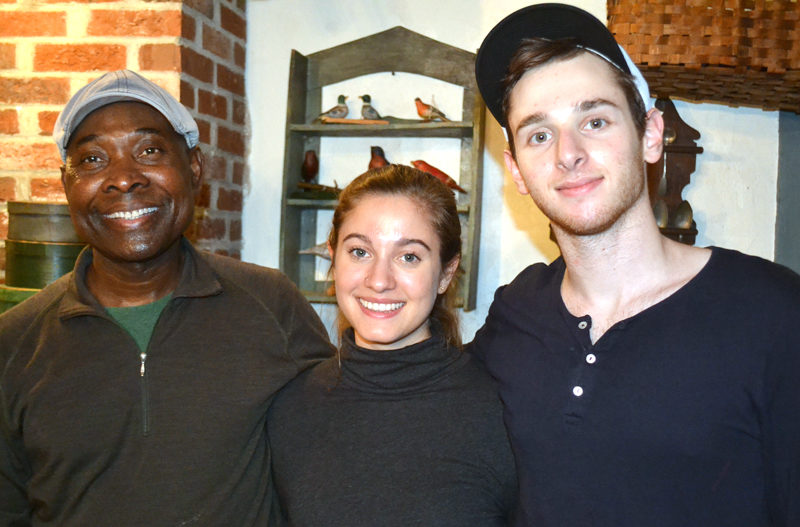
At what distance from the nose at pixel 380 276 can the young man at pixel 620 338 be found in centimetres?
28

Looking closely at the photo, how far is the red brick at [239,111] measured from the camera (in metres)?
2.77

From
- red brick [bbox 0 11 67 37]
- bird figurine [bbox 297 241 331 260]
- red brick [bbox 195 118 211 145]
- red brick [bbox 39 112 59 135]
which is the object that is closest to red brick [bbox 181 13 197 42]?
red brick [bbox 195 118 211 145]

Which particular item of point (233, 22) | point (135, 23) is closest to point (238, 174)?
point (233, 22)

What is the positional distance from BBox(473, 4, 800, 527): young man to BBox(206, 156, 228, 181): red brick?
4.49 feet

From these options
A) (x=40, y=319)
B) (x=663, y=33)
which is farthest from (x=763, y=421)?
(x=40, y=319)

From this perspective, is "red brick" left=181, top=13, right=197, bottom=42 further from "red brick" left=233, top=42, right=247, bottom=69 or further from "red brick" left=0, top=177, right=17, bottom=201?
"red brick" left=0, top=177, right=17, bottom=201

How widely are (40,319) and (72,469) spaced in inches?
13.4

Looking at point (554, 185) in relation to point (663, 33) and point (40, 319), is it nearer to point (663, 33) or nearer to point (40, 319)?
point (663, 33)

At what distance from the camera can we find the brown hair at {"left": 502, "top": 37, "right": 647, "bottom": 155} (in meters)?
1.40

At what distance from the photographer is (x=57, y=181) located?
7.64 ft

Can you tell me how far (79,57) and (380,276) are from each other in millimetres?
1501

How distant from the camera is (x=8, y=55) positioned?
234cm

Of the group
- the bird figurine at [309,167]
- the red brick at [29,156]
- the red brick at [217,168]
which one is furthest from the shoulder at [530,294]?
the red brick at [29,156]

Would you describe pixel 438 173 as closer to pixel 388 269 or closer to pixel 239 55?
pixel 239 55
